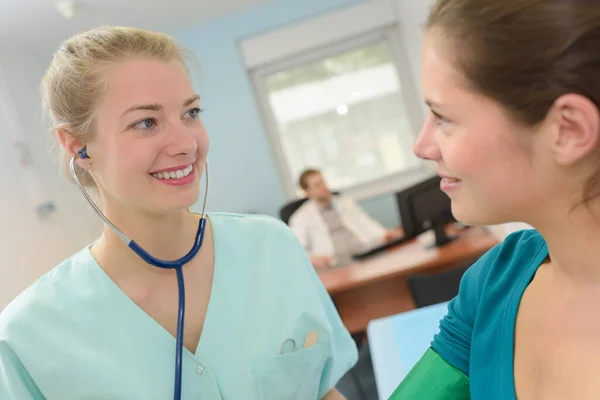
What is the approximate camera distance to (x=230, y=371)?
922mm

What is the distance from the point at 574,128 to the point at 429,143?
17cm

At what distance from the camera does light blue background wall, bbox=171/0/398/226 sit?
13.9 ft

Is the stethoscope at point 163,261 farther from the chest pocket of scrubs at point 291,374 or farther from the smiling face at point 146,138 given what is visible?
the chest pocket of scrubs at point 291,374

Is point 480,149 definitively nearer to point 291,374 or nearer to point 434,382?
point 434,382

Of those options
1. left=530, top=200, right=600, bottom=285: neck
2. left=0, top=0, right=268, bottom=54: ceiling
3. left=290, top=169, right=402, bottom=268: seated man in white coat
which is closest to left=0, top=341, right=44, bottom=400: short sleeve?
left=530, top=200, right=600, bottom=285: neck

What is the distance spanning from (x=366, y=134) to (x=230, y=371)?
12.0ft

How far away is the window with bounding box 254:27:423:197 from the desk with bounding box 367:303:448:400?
2.90 metres

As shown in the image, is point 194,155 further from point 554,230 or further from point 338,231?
point 338,231

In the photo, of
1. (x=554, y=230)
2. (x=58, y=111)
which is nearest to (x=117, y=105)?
(x=58, y=111)

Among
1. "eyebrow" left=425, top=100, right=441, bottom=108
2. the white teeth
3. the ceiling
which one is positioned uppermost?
the ceiling

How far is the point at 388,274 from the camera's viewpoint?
231 cm

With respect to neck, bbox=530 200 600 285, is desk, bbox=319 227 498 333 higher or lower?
lower

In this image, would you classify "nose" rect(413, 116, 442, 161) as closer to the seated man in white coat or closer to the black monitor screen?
the black monitor screen

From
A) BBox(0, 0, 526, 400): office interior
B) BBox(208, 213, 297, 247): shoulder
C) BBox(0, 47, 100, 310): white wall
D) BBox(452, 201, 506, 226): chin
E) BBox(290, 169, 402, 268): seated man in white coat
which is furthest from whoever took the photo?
BBox(0, 0, 526, 400): office interior
